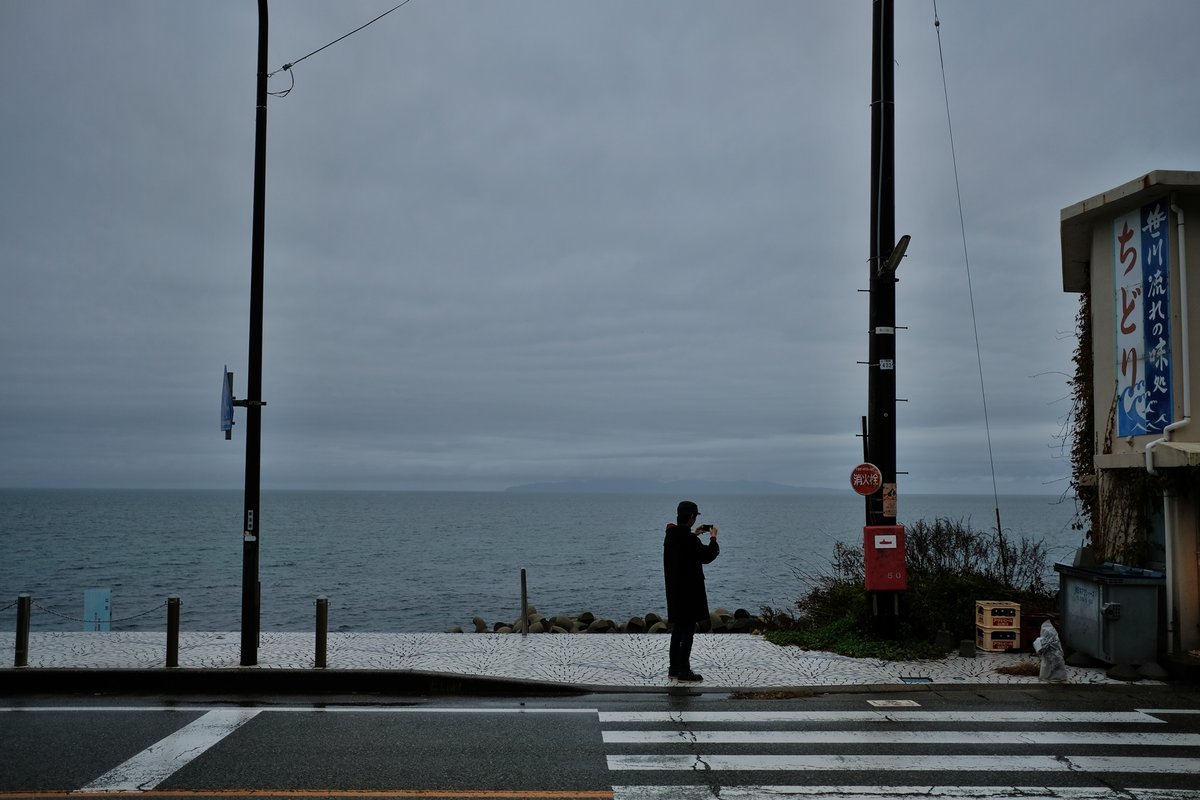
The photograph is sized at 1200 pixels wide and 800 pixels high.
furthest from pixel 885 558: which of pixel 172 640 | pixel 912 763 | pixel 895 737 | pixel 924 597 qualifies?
pixel 172 640

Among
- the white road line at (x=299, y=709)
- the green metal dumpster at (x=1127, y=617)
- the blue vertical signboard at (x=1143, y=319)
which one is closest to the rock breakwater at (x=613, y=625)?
the green metal dumpster at (x=1127, y=617)

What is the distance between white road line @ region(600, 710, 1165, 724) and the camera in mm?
8102

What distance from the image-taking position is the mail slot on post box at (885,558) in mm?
10898

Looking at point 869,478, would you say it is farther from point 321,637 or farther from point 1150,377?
point 321,637

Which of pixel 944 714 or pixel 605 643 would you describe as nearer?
pixel 944 714

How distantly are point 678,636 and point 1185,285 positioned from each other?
709 centimetres

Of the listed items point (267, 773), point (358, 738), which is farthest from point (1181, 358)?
point (267, 773)

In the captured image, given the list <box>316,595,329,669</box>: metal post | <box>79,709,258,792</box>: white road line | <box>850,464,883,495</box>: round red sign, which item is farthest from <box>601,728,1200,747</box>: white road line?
<box>316,595,329,669</box>: metal post

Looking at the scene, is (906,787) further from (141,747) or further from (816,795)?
(141,747)

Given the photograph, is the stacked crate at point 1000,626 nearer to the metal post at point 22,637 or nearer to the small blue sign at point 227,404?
the small blue sign at point 227,404

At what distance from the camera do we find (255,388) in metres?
10.6

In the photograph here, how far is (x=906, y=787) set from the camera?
20.5ft

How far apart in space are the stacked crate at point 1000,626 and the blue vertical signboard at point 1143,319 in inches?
104

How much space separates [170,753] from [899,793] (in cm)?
556
